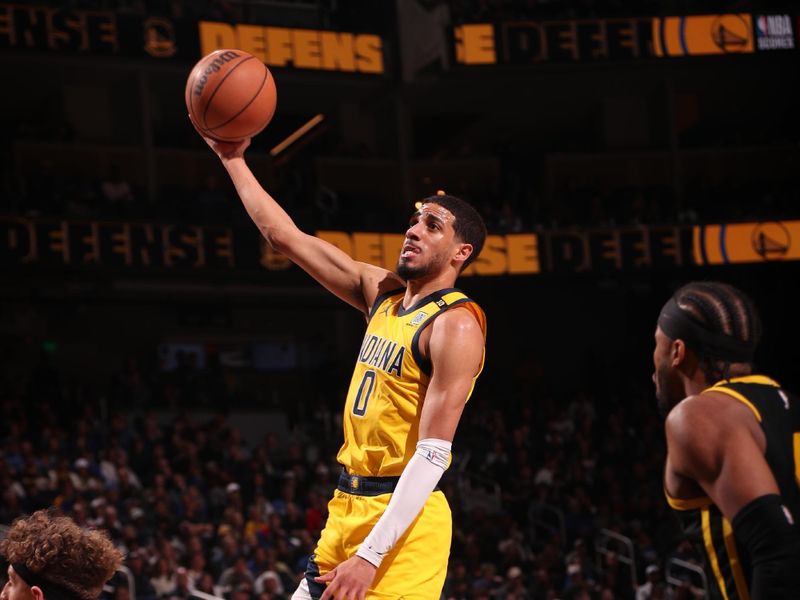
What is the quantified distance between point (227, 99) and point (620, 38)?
15813 millimetres

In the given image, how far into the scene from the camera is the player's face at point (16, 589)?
297cm

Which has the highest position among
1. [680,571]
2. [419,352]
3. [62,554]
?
[419,352]

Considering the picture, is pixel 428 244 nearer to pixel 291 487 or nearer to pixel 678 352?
pixel 678 352

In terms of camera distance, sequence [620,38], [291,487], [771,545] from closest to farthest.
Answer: [771,545] → [291,487] → [620,38]

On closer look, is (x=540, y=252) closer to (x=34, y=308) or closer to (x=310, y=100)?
(x=310, y=100)

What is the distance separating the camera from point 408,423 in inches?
164

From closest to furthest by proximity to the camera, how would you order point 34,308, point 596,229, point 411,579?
point 411,579 → point 596,229 → point 34,308

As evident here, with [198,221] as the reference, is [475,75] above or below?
above

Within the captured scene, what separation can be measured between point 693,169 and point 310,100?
24.5ft

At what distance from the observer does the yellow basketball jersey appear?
4156 millimetres

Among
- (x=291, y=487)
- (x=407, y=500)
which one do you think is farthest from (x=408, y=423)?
(x=291, y=487)

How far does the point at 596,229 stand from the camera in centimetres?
1883

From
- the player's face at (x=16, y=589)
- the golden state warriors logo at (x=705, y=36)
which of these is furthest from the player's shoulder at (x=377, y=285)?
the golden state warriors logo at (x=705, y=36)

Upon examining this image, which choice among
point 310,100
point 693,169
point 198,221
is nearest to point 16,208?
point 198,221
